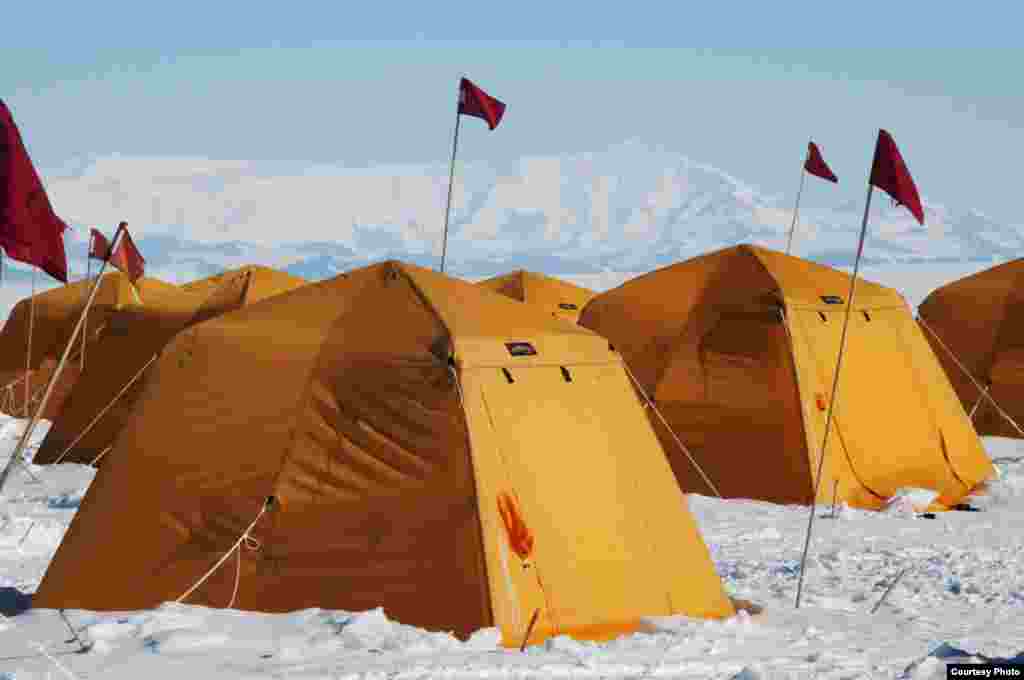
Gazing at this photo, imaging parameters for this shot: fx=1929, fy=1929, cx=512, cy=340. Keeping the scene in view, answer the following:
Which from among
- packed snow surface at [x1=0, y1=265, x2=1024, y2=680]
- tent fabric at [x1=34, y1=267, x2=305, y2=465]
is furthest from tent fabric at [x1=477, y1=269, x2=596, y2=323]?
packed snow surface at [x1=0, y1=265, x2=1024, y2=680]

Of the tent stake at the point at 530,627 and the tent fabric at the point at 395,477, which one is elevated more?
the tent fabric at the point at 395,477

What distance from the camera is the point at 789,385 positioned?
57.6 feet

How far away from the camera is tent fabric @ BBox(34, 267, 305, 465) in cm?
2152

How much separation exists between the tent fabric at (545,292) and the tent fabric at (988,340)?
6.73 meters

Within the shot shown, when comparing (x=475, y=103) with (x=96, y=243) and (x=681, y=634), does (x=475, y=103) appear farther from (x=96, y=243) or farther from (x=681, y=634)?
(x=681, y=634)

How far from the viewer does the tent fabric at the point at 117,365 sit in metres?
21.5

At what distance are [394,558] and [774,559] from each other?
4.65 meters

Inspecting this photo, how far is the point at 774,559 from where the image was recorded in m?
14.1

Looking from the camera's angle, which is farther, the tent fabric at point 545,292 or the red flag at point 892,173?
the tent fabric at point 545,292

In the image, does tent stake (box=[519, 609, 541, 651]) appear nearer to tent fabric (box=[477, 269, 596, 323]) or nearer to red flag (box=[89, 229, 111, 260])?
red flag (box=[89, 229, 111, 260])

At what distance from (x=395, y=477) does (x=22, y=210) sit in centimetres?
303

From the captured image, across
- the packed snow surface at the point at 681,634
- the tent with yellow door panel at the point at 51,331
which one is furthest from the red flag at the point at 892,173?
the tent with yellow door panel at the point at 51,331

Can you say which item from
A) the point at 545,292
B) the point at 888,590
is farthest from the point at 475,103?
the point at 545,292

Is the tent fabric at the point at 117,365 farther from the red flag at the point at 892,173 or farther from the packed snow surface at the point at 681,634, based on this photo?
the red flag at the point at 892,173
